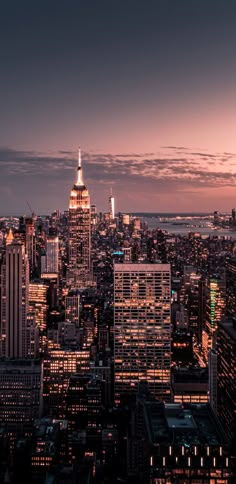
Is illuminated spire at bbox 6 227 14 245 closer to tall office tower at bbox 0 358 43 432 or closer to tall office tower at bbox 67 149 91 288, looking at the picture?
tall office tower at bbox 67 149 91 288

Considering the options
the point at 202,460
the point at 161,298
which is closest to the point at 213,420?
the point at 202,460

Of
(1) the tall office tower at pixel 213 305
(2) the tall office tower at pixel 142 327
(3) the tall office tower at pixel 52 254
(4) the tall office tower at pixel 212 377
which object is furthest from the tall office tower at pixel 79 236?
(4) the tall office tower at pixel 212 377

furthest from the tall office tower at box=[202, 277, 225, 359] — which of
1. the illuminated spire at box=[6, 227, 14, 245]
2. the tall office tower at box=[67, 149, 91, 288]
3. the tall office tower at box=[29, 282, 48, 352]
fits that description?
the tall office tower at box=[67, 149, 91, 288]

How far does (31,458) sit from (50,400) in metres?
4.76

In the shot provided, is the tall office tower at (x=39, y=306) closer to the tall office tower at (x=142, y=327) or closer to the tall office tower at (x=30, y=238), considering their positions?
the tall office tower at (x=142, y=327)

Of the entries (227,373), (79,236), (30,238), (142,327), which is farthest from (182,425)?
(79,236)

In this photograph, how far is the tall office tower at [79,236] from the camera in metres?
35.1

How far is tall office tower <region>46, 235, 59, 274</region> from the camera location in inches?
1320

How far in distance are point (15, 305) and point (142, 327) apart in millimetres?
4859

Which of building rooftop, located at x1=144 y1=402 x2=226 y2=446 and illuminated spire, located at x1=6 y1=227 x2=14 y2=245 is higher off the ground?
illuminated spire, located at x1=6 y1=227 x2=14 y2=245

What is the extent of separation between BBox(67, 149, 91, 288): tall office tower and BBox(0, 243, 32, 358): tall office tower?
9.26 meters

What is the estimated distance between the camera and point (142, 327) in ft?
65.3

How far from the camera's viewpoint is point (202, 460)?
942 centimetres

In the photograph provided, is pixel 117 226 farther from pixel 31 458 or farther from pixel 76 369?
pixel 31 458
